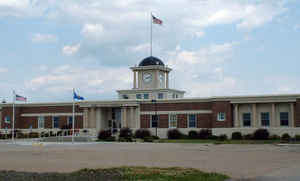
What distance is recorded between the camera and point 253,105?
47.7 metres

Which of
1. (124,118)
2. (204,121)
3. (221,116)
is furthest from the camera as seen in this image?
(124,118)

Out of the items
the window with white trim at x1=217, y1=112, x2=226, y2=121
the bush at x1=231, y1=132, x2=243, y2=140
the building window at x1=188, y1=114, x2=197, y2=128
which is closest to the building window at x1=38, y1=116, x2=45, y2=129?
the building window at x1=188, y1=114, x2=197, y2=128

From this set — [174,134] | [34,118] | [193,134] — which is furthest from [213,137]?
[34,118]

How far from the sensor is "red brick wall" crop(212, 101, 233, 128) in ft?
157

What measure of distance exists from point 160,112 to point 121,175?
38087 millimetres

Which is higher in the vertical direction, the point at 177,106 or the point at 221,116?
the point at 177,106

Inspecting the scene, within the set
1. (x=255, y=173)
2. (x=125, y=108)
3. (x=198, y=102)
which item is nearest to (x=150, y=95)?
(x=125, y=108)

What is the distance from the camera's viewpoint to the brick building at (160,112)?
47031mm

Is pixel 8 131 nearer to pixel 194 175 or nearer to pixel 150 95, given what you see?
pixel 150 95

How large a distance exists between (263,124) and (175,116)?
35.4ft

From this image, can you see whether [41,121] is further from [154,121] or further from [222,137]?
[222,137]

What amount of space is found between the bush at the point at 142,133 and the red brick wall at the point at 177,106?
9.86ft

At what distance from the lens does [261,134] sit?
45.7 m

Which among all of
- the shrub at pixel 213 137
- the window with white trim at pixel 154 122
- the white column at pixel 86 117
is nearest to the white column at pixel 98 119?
the white column at pixel 86 117
